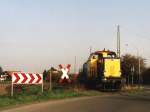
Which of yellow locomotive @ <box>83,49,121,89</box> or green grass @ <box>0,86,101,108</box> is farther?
yellow locomotive @ <box>83,49,121,89</box>

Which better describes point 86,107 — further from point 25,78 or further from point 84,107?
point 25,78

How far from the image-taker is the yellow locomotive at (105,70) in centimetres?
3803

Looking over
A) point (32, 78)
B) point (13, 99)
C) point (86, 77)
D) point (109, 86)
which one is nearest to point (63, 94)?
point (32, 78)

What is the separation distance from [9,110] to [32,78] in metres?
9.57

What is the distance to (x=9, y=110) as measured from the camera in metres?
18.9

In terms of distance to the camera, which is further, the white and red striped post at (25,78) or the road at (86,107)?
the white and red striped post at (25,78)

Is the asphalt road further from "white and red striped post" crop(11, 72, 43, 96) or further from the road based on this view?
"white and red striped post" crop(11, 72, 43, 96)

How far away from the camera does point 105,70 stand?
1512 inches

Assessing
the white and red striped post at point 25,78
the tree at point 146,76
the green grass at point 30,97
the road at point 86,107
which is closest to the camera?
the road at point 86,107

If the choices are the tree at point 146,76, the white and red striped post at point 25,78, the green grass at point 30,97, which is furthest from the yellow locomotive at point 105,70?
the tree at point 146,76

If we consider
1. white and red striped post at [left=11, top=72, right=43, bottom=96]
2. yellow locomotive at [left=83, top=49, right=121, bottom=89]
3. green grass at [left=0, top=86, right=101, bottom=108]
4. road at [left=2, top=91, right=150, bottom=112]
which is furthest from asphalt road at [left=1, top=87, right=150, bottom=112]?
yellow locomotive at [left=83, top=49, right=121, bottom=89]

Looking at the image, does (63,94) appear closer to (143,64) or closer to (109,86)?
(109,86)

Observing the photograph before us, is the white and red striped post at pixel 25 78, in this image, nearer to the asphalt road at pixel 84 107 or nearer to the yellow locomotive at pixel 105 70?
the asphalt road at pixel 84 107

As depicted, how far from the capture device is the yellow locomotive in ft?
125
